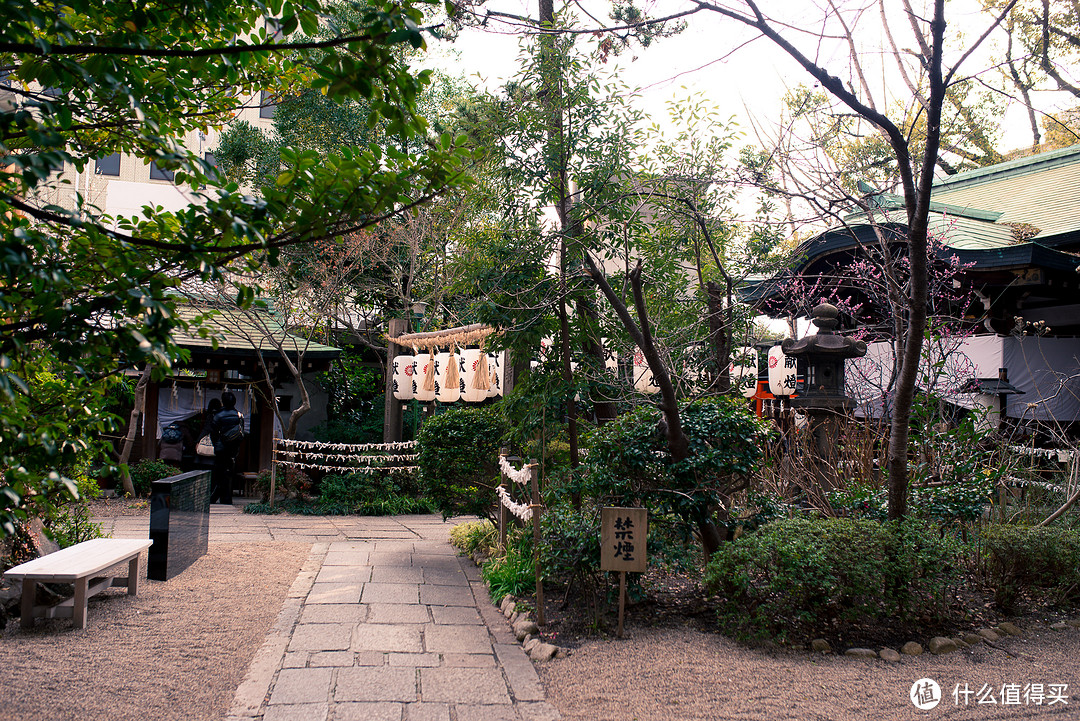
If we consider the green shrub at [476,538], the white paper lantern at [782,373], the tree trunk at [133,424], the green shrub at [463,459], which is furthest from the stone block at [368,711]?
the tree trunk at [133,424]

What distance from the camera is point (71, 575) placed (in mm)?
5090

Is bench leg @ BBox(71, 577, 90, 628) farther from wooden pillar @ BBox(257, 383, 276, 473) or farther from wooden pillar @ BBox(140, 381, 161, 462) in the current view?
wooden pillar @ BBox(140, 381, 161, 462)

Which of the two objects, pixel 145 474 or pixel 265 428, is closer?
pixel 145 474

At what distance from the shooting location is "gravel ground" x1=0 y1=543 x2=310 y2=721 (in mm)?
3963

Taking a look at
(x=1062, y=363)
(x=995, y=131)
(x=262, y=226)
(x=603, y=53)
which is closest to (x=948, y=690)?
(x=262, y=226)

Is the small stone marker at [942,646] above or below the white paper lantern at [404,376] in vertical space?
below

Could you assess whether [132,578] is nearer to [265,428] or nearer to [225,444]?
[225,444]

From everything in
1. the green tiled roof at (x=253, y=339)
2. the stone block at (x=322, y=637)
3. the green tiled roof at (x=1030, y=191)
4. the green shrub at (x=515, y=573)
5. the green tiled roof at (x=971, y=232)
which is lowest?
the stone block at (x=322, y=637)

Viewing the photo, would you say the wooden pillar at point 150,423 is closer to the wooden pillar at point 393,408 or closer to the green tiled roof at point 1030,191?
the wooden pillar at point 393,408

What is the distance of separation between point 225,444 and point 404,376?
4077 mm

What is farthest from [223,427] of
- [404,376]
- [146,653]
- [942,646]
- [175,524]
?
[942,646]

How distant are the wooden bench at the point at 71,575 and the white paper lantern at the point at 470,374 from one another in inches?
208

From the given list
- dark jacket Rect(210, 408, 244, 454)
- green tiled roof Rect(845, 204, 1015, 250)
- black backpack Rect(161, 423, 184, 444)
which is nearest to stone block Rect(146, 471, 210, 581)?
dark jacket Rect(210, 408, 244, 454)

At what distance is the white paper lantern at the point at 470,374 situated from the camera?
10.5 meters
